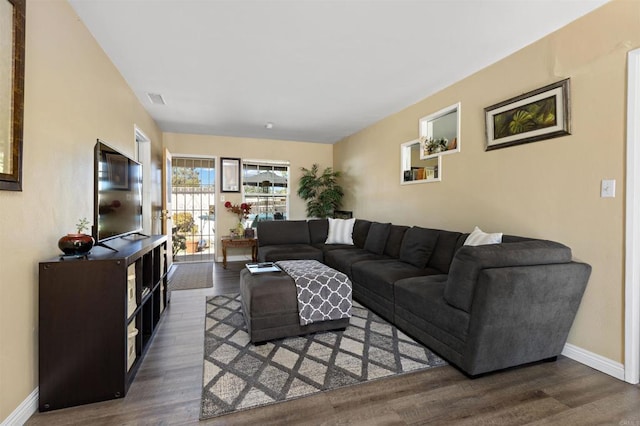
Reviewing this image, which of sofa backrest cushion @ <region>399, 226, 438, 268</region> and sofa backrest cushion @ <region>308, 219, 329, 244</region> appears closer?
sofa backrest cushion @ <region>399, 226, 438, 268</region>

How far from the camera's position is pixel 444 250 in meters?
3.00

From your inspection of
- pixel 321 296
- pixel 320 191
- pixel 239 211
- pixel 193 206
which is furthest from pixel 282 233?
pixel 321 296

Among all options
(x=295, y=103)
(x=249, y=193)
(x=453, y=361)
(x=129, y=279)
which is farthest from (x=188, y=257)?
(x=453, y=361)

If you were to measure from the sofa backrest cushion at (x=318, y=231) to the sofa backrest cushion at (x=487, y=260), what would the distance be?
3198 millimetres

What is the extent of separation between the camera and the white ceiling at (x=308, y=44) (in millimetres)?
2066

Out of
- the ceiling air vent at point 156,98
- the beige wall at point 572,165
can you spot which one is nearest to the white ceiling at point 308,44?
the ceiling air vent at point 156,98

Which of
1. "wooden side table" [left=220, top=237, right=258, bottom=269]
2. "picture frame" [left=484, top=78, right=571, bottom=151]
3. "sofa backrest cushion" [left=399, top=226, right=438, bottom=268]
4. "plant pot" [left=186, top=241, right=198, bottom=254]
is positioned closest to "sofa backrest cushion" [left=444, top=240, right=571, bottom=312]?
"picture frame" [left=484, top=78, right=571, bottom=151]

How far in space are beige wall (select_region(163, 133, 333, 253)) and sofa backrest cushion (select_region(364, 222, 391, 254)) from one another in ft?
8.13

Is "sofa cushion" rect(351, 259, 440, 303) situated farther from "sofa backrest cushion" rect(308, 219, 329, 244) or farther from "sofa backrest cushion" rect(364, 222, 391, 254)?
"sofa backrest cushion" rect(308, 219, 329, 244)

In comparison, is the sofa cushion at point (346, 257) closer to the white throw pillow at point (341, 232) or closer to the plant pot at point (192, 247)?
the white throw pillow at point (341, 232)

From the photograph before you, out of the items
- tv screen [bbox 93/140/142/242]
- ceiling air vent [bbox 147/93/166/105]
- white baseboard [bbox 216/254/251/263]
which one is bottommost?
white baseboard [bbox 216/254/251/263]

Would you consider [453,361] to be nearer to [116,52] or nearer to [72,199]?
[72,199]

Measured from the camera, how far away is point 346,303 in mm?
2570

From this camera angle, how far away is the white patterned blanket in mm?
2445
